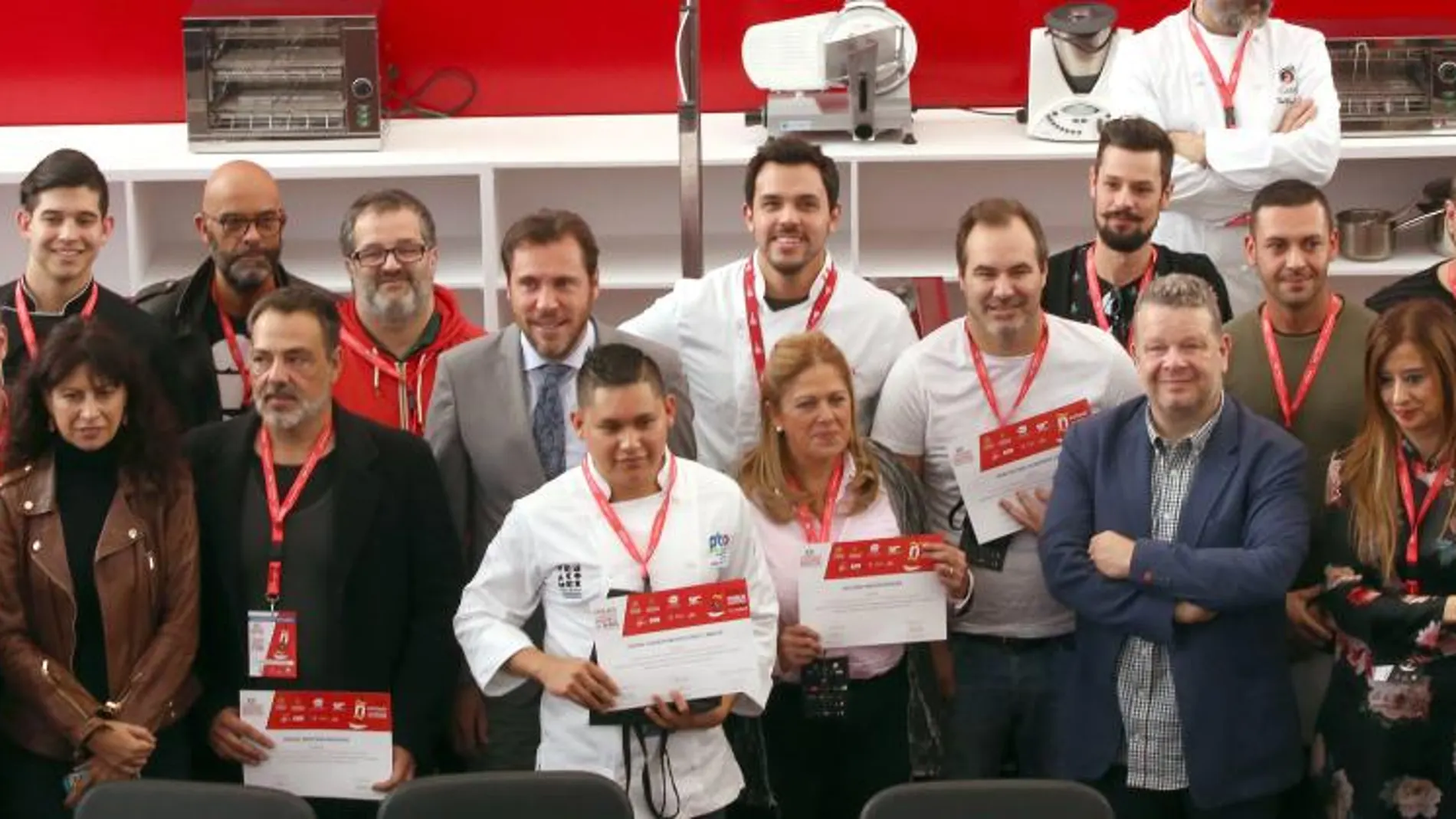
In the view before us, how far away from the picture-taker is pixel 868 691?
436 centimetres

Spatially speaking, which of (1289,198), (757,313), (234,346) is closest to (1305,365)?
(1289,198)

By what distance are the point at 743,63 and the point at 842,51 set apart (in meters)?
0.47

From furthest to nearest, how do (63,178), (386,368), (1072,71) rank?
(1072,71) < (63,178) < (386,368)

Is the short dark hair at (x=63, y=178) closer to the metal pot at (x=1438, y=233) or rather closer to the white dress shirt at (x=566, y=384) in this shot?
the white dress shirt at (x=566, y=384)

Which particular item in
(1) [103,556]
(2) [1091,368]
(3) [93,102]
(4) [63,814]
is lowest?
(4) [63,814]

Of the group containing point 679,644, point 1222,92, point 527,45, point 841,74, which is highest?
point 527,45

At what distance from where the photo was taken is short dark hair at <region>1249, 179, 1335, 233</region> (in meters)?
4.71

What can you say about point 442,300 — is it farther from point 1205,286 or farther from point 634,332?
point 1205,286

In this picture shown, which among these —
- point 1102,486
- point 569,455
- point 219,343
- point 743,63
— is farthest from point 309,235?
point 1102,486

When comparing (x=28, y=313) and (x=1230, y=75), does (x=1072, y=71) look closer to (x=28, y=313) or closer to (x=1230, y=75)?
(x=1230, y=75)

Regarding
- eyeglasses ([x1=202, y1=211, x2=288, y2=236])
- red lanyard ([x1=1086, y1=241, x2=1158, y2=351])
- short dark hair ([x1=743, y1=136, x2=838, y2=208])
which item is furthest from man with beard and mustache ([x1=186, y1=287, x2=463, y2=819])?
red lanyard ([x1=1086, y1=241, x2=1158, y2=351])

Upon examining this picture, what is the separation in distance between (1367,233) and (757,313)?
8.81 ft

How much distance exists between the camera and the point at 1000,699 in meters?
4.49

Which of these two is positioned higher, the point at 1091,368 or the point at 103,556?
the point at 1091,368
